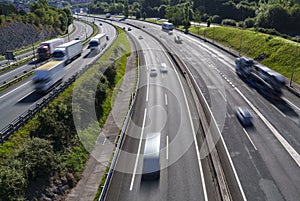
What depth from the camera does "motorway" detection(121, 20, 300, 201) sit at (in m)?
26.4

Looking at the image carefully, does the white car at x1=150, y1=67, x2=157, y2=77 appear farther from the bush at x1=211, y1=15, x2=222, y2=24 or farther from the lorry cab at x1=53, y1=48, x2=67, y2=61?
the bush at x1=211, y1=15, x2=222, y2=24

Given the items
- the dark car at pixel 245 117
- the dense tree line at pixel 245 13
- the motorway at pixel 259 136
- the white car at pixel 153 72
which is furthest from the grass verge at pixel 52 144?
the dense tree line at pixel 245 13

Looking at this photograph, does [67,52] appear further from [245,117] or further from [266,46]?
[266,46]

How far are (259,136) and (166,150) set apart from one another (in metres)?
12.8

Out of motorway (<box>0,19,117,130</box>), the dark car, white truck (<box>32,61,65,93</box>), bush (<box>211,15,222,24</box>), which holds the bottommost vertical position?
the dark car

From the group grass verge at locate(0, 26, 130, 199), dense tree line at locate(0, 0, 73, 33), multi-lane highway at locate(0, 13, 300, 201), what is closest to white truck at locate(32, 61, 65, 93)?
multi-lane highway at locate(0, 13, 300, 201)

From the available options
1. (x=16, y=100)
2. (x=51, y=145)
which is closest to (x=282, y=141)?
(x=51, y=145)

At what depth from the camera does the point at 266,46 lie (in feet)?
248

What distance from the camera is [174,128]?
124ft

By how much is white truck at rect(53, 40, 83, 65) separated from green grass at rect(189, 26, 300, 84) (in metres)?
48.8

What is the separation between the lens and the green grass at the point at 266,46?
63250 mm

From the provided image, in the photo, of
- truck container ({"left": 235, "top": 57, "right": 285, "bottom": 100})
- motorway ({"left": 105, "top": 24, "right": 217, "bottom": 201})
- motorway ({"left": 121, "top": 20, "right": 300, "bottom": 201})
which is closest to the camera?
motorway ({"left": 105, "top": 24, "right": 217, "bottom": 201})

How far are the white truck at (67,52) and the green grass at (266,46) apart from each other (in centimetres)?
4884

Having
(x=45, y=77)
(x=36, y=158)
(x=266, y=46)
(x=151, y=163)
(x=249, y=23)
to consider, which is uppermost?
(x=249, y=23)
